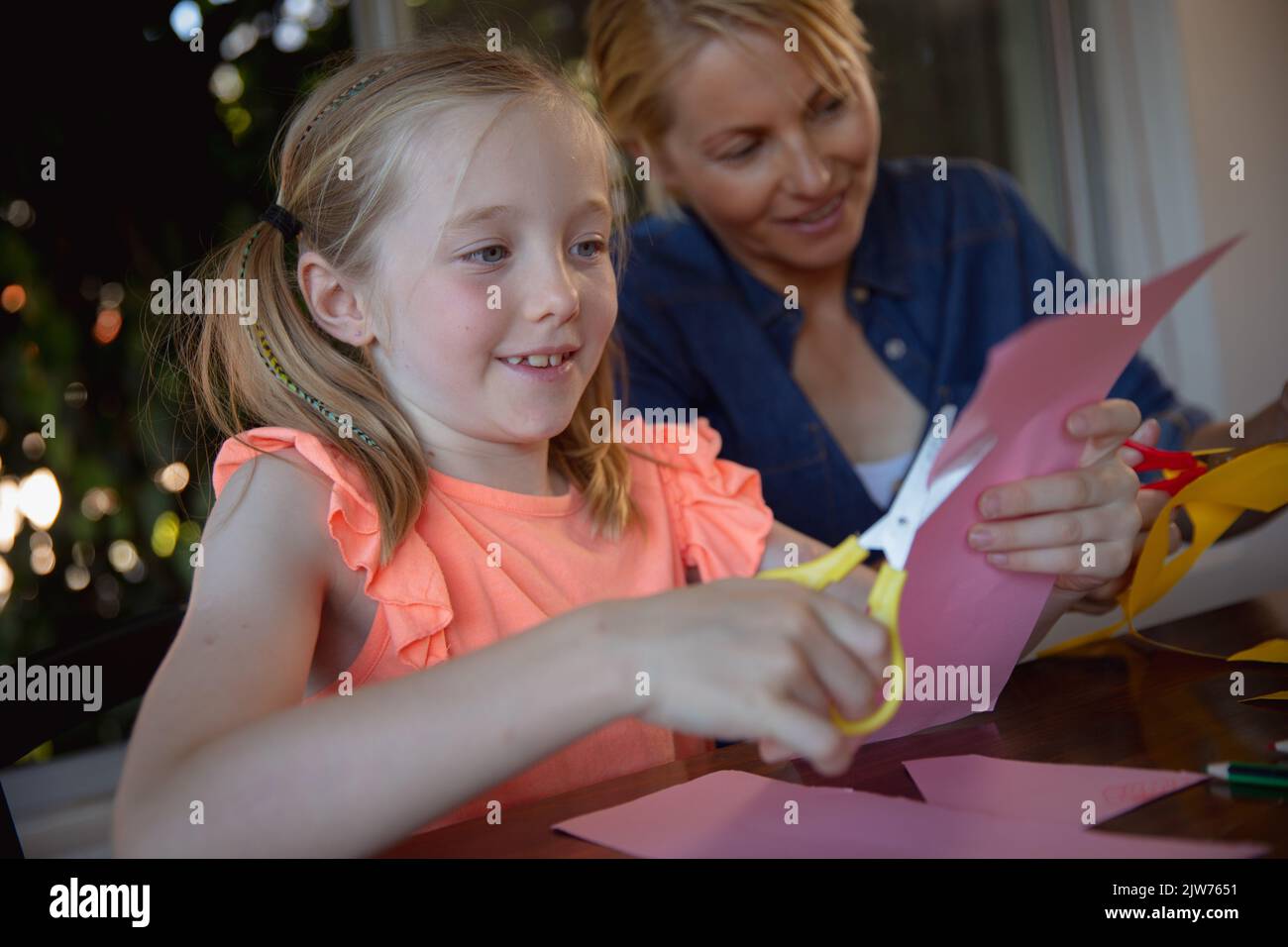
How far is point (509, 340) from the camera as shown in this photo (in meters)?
0.98

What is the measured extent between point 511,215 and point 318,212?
0.67ft

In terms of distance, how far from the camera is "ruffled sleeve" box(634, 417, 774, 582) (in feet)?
3.89

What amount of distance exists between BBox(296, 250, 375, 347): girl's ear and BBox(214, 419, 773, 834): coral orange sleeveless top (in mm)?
133

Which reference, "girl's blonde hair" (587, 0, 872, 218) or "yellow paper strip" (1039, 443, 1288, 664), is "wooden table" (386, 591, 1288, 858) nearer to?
"yellow paper strip" (1039, 443, 1288, 664)

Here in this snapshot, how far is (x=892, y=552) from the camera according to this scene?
0.68 m

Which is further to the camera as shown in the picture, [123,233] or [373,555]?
[123,233]

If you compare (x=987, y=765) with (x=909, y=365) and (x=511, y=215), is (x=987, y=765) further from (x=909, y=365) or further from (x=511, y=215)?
(x=909, y=365)

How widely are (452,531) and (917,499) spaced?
0.46 meters
